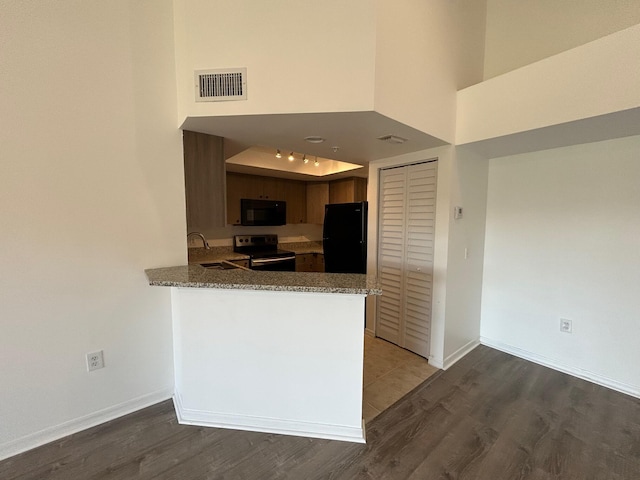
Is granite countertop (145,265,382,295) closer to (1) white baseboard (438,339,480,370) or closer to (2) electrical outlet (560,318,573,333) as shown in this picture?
(1) white baseboard (438,339,480,370)

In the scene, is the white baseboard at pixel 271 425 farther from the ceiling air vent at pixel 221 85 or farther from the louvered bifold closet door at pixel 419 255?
the ceiling air vent at pixel 221 85

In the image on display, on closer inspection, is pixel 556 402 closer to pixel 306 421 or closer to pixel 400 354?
pixel 400 354

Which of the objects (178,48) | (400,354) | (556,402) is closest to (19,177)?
(178,48)

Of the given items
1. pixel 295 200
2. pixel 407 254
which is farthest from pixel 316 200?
pixel 407 254

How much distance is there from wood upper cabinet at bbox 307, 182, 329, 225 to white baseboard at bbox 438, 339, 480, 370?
297cm

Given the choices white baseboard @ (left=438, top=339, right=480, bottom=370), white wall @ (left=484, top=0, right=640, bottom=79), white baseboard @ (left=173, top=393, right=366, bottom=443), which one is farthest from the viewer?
white baseboard @ (left=438, top=339, right=480, bottom=370)

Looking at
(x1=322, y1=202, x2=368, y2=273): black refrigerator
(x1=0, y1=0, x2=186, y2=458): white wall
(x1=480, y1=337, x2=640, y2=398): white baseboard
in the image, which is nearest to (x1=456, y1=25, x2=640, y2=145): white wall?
(x1=322, y1=202, x2=368, y2=273): black refrigerator

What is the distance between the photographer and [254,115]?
175 centimetres

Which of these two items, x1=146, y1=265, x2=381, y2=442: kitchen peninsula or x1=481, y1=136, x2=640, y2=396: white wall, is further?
x1=481, y1=136, x2=640, y2=396: white wall

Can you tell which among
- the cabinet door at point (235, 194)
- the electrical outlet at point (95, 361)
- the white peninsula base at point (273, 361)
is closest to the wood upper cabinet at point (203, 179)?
the white peninsula base at point (273, 361)

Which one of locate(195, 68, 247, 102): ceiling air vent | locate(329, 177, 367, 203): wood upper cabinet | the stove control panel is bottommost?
the stove control panel

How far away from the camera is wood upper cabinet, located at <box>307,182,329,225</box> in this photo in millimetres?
4953

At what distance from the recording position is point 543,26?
2457mm

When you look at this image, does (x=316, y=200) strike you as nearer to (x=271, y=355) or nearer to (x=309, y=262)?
(x=309, y=262)
